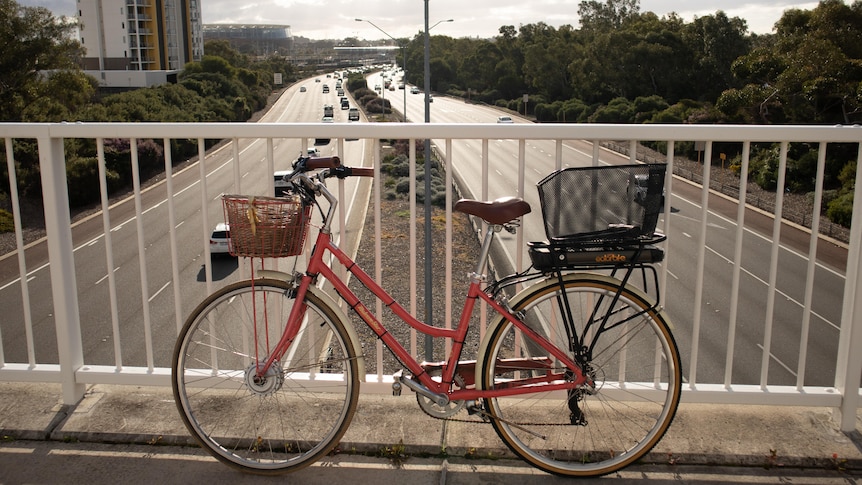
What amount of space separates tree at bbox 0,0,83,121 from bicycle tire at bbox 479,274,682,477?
122 ft

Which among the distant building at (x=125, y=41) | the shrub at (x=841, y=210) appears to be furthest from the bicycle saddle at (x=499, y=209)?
the distant building at (x=125, y=41)

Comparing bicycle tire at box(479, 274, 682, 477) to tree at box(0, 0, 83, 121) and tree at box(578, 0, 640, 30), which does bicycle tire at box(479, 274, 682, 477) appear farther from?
tree at box(578, 0, 640, 30)

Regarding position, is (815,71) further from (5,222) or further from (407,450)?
(407,450)

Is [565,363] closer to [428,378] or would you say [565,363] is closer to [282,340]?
[428,378]

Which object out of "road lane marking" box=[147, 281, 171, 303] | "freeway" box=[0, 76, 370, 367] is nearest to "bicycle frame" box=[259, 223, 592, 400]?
"freeway" box=[0, 76, 370, 367]

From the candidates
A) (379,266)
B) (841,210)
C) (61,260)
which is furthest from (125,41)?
(379,266)

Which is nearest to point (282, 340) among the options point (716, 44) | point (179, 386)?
point (179, 386)

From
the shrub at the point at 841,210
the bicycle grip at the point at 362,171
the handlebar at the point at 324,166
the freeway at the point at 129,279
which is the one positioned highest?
the handlebar at the point at 324,166

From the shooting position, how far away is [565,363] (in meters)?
2.88

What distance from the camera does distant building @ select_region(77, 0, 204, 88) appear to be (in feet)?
259

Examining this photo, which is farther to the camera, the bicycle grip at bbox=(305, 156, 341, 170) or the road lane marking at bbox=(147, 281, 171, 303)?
the road lane marking at bbox=(147, 281, 171, 303)

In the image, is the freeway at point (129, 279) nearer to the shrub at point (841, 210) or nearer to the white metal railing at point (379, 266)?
the white metal railing at point (379, 266)

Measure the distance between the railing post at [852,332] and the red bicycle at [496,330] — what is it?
83 centimetres

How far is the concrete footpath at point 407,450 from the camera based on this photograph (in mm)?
2990
